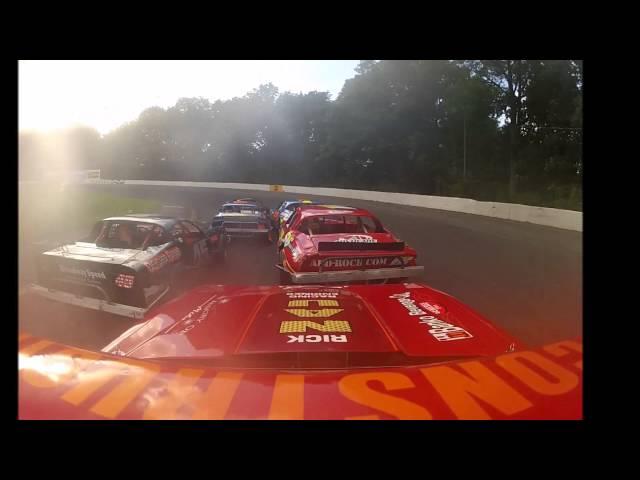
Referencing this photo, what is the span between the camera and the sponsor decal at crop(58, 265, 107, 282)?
273 cm

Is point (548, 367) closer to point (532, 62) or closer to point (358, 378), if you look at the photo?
point (358, 378)

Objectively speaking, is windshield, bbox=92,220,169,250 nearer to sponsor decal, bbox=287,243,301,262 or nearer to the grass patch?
the grass patch

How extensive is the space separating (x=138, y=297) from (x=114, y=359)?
1672 mm

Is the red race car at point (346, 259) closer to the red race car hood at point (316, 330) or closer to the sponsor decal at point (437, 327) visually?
the red race car hood at point (316, 330)

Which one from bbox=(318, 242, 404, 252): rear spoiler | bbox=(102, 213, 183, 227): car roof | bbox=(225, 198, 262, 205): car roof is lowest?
bbox=(318, 242, 404, 252): rear spoiler

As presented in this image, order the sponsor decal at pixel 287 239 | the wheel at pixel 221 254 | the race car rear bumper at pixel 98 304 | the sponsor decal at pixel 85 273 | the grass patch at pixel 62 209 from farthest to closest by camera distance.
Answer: the sponsor decal at pixel 287 239, the wheel at pixel 221 254, the sponsor decal at pixel 85 273, the race car rear bumper at pixel 98 304, the grass patch at pixel 62 209

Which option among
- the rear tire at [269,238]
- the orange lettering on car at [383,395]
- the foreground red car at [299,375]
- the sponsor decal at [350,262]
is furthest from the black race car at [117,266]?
the rear tire at [269,238]

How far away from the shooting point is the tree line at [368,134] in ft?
7.41

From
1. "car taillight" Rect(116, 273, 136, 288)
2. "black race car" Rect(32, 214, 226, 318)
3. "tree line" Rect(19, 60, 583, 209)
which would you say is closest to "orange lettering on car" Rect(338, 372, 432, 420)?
"tree line" Rect(19, 60, 583, 209)

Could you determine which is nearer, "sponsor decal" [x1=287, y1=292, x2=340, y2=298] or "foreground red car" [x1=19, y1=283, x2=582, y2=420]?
"foreground red car" [x1=19, y1=283, x2=582, y2=420]

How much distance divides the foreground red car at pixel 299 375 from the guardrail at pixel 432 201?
145cm

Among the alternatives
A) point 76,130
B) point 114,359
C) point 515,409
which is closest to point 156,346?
point 114,359

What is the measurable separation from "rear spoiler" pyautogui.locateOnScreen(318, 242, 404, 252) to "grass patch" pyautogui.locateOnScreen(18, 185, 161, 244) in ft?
6.65
